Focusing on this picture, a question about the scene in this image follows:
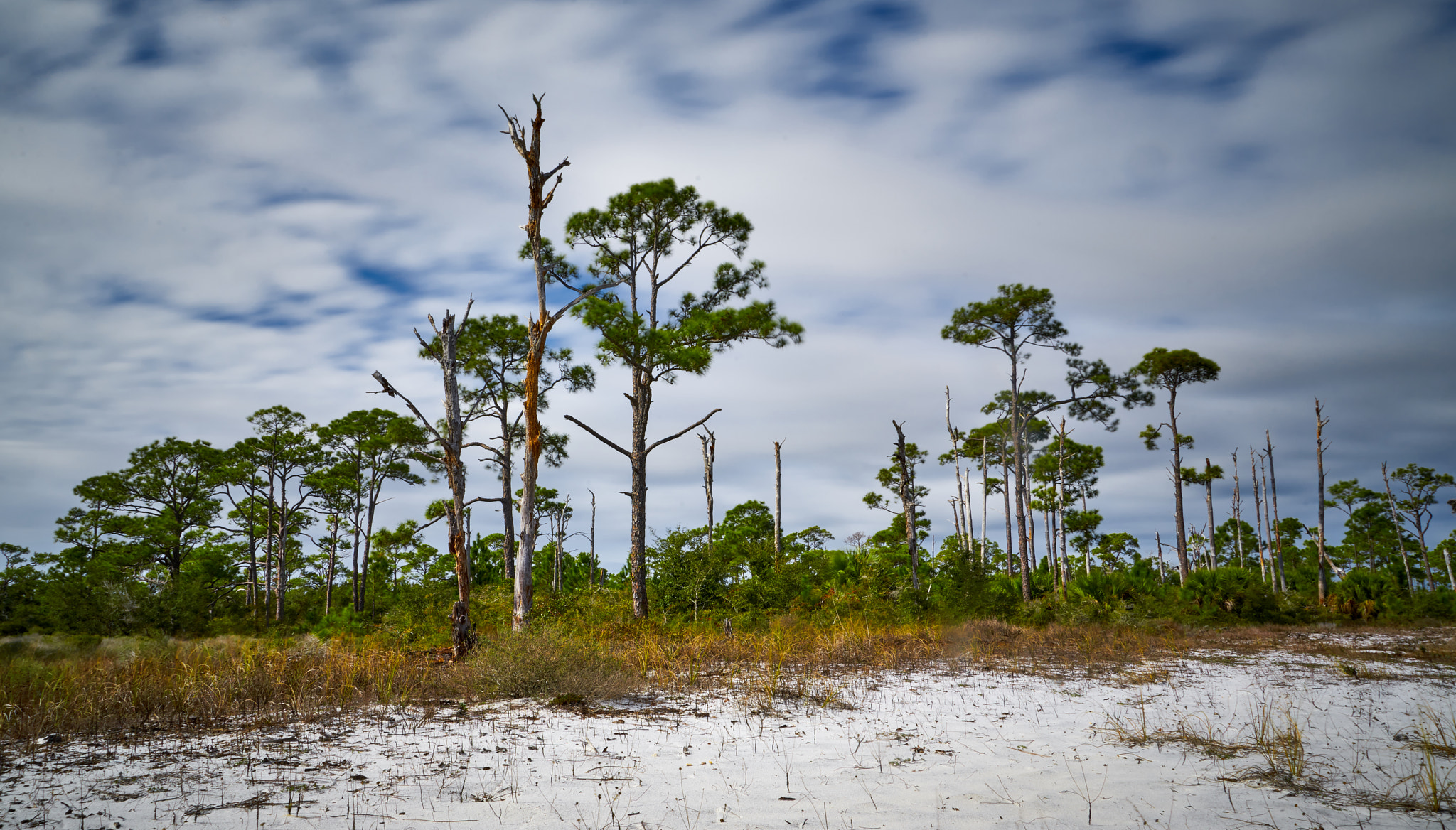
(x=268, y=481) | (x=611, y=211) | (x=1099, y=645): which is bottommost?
(x=1099, y=645)

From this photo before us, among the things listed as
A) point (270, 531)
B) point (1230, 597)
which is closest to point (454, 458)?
point (1230, 597)

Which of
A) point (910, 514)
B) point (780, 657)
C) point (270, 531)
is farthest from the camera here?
point (270, 531)

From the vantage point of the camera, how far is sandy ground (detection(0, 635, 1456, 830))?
3.52 meters

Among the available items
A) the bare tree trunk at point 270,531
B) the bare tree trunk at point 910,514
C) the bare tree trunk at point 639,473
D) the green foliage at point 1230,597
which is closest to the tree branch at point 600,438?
the bare tree trunk at point 639,473

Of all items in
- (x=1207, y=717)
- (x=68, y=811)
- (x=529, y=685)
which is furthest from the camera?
(x=529, y=685)

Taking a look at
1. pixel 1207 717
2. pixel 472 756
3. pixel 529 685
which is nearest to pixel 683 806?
pixel 472 756

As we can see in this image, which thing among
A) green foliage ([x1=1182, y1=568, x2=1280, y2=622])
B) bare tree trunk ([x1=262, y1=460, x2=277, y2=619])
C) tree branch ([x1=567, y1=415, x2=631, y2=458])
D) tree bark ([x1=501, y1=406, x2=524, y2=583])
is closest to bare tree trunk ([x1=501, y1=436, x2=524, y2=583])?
tree bark ([x1=501, y1=406, x2=524, y2=583])

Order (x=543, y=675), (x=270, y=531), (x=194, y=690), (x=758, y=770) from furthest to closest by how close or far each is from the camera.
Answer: (x=270, y=531), (x=543, y=675), (x=194, y=690), (x=758, y=770)

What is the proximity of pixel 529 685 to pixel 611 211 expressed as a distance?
13.8 meters

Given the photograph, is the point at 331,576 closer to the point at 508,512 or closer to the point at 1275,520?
the point at 508,512

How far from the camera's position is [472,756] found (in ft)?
15.1

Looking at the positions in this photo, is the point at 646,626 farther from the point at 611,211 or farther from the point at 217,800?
the point at 611,211

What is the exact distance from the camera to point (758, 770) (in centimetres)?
439

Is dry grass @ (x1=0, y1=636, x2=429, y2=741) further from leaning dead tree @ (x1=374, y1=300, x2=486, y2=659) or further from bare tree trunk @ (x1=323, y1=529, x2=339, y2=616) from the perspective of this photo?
bare tree trunk @ (x1=323, y1=529, x2=339, y2=616)
